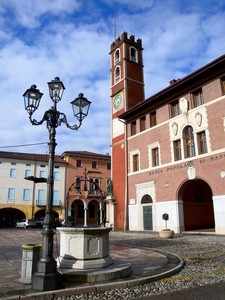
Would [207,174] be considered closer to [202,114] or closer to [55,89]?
[202,114]

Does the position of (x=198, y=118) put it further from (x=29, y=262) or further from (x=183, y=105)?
(x=29, y=262)

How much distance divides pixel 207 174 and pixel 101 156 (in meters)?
29.2

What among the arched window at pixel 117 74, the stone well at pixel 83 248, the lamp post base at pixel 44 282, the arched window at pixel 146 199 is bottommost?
the lamp post base at pixel 44 282

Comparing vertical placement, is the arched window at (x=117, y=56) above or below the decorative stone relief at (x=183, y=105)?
above

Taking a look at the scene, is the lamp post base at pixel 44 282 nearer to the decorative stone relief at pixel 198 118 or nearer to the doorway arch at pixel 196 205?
the doorway arch at pixel 196 205

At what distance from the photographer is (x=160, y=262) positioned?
26.4ft

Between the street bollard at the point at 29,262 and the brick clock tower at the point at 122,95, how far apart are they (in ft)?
64.0

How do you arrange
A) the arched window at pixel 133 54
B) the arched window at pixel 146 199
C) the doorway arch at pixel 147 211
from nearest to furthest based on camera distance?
the doorway arch at pixel 147 211, the arched window at pixel 146 199, the arched window at pixel 133 54

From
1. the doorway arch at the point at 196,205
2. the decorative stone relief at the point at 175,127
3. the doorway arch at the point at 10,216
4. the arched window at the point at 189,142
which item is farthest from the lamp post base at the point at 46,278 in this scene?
the doorway arch at the point at 10,216

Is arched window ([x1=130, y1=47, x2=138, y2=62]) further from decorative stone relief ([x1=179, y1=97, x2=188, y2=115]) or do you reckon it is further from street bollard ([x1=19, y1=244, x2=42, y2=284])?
street bollard ([x1=19, y1=244, x2=42, y2=284])

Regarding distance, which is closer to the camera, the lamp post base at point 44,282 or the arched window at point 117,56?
the lamp post base at point 44,282

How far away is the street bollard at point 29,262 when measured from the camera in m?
5.59

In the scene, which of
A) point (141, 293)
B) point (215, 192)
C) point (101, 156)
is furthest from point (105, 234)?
point (101, 156)

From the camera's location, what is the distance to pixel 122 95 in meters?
27.6
